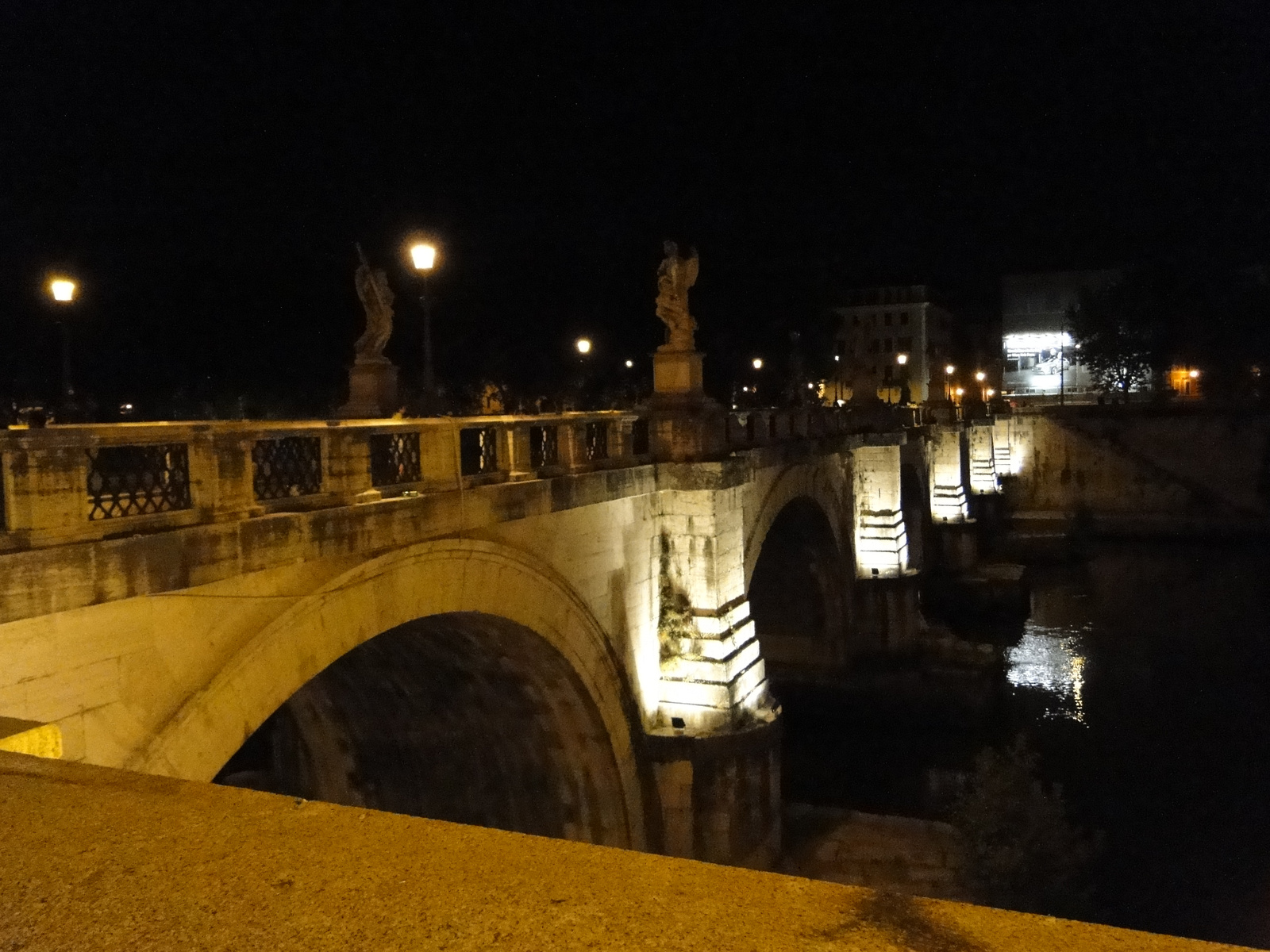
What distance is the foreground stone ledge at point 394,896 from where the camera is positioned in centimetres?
263

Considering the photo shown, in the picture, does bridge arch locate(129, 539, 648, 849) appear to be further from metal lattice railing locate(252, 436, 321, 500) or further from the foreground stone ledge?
the foreground stone ledge

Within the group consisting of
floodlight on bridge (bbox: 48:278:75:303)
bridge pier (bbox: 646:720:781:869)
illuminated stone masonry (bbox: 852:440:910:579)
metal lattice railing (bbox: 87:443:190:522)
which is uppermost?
floodlight on bridge (bbox: 48:278:75:303)

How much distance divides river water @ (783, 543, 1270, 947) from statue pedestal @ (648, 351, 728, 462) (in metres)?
9.27

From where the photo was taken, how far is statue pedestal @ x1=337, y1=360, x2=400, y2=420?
10.5 meters

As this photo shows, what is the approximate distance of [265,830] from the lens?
131 inches

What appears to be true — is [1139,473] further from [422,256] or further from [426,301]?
[422,256]

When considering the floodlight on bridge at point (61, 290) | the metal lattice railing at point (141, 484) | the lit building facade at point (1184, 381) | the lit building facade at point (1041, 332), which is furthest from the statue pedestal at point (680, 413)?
the lit building facade at point (1041, 332)

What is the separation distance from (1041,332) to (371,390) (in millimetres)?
70380

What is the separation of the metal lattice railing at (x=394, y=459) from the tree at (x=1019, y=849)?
416 inches

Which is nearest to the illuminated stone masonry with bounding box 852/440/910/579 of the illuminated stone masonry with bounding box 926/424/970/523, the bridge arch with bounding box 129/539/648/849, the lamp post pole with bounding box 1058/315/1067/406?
the illuminated stone masonry with bounding box 926/424/970/523

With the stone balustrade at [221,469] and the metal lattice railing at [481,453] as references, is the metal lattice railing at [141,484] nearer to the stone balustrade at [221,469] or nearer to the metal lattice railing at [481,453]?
the stone balustrade at [221,469]

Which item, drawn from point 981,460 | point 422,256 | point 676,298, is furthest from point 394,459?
point 981,460

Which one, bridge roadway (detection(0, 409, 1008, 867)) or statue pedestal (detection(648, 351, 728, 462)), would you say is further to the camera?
statue pedestal (detection(648, 351, 728, 462))

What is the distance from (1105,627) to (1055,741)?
11.2 metres
